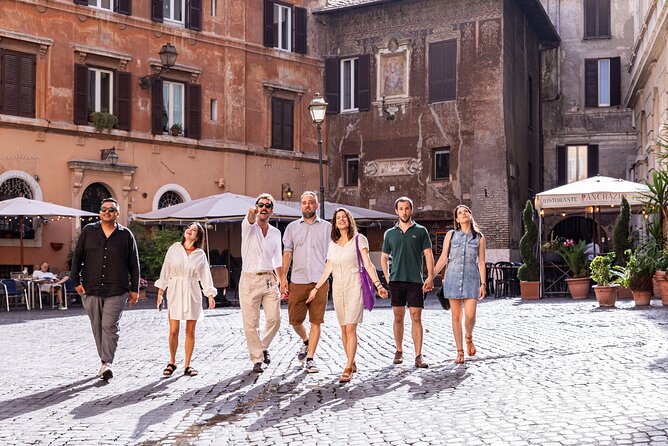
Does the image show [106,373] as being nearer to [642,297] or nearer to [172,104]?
[642,297]

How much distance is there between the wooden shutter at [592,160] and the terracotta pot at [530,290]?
13.2 metres

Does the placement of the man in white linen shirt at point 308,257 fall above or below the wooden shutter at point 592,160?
below

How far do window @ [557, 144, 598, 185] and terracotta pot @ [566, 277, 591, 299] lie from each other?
548 inches

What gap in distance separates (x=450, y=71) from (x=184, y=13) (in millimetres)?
7821

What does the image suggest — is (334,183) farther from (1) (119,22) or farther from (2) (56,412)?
(2) (56,412)

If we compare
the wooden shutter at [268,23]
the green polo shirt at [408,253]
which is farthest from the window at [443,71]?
the green polo shirt at [408,253]

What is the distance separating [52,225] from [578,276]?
12.6 metres

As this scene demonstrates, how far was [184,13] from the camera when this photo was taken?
29062mm

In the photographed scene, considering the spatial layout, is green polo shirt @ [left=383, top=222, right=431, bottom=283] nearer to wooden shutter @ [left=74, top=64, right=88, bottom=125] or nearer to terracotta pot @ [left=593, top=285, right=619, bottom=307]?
terracotta pot @ [left=593, top=285, right=619, bottom=307]

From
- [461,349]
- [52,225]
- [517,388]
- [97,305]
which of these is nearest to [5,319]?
[52,225]

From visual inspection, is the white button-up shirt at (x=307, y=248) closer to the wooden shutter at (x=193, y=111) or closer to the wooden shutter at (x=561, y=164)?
the wooden shutter at (x=193, y=111)

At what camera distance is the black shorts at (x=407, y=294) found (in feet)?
33.4

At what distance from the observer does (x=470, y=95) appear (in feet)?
98.6

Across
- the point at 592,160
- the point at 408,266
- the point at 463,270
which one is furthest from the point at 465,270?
the point at 592,160
